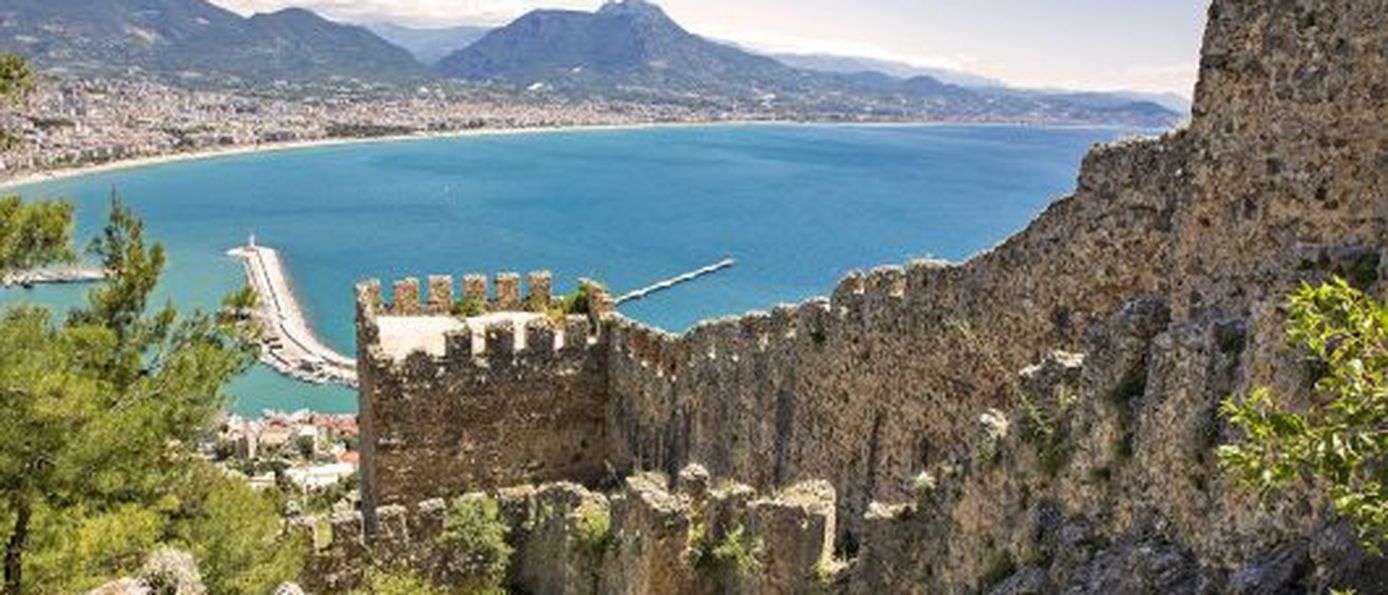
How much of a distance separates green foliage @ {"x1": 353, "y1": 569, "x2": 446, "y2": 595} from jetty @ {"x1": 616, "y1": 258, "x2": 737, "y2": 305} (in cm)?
6734

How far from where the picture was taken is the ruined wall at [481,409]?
18938mm

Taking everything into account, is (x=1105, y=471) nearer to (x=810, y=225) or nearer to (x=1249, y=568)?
(x=1249, y=568)

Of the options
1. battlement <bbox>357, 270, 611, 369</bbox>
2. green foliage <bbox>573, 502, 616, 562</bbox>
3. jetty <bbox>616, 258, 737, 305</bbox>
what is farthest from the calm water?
green foliage <bbox>573, 502, 616, 562</bbox>

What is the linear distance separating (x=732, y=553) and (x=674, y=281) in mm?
82490

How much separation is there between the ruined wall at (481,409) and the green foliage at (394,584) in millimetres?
2674

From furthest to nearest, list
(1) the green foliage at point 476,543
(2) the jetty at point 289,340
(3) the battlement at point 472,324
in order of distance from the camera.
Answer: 1. (2) the jetty at point 289,340
2. (3) the battlement at point 472,324
3. (1) the green foliage at point 476,543

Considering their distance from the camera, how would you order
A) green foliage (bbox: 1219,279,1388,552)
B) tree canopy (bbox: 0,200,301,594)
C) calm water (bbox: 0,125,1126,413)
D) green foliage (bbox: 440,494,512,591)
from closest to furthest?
1. green foliage (bbox: 1219,279,1388,552)
2. tree canopy (bbox: 0,200,301,594)
3. green foliage (bbox: 440,494,512,591)
4. calm water (bbox: 0,125,1126,413)

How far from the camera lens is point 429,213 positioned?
130125mm

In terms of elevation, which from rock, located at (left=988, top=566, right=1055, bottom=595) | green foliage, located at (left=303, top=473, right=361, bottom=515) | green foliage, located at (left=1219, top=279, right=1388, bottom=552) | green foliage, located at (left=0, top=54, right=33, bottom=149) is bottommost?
green foliage, located at (left=303, top=473, right=361, bottom=515)

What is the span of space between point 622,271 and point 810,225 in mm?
29581

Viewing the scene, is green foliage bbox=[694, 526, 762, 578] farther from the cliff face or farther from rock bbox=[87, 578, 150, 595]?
rock bbox=[87, 578, 150, 595]

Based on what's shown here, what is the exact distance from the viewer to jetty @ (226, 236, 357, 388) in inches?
2813

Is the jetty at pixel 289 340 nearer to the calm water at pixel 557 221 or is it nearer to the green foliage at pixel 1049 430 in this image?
the calm water at pixel 557 221

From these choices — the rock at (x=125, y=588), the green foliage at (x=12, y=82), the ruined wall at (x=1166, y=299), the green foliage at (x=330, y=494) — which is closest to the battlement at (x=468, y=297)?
the green foliage at (x=12, y=82)
